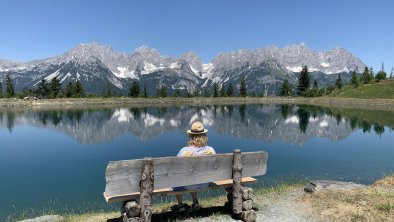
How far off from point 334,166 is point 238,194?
2147 cm

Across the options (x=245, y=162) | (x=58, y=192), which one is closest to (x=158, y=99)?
(x=58, y=192)

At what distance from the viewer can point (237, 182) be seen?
1189cm

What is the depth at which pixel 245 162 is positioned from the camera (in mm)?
12344

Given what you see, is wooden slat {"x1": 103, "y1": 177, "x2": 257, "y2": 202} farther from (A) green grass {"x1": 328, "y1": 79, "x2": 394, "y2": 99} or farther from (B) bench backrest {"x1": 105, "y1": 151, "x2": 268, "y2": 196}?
(A) green grass {"x1": 328, "y1": 79, "x2": 394, "y2": 99}

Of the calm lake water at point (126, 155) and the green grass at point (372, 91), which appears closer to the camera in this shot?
the calm lake water at point (126, 155)

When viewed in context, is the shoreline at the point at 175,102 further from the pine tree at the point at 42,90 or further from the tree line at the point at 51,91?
the pine tree at the point at 42,90

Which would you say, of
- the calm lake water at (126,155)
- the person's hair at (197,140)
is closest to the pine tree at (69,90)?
the calm lake water at (126,155)

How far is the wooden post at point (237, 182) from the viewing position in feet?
39.0

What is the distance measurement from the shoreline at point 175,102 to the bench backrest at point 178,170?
123 metres

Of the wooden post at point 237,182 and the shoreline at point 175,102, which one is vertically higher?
the wooden post at point 237,182

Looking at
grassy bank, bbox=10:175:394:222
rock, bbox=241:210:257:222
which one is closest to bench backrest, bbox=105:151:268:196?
rock, bbox=241:210:257:222

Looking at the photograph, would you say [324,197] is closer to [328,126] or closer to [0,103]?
[328,126]

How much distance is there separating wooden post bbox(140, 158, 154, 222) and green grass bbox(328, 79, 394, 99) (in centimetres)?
14843

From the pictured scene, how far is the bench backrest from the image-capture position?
9.95 metres
